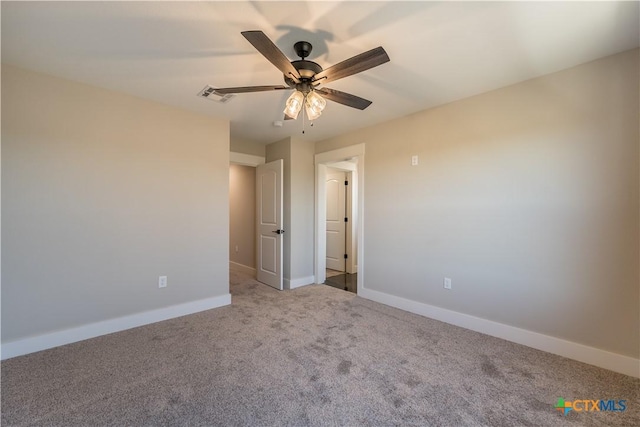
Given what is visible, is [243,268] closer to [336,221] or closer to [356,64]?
[336,221]

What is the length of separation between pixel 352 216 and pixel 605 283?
12.0ft

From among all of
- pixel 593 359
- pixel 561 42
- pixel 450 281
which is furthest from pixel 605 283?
pixel 561 42

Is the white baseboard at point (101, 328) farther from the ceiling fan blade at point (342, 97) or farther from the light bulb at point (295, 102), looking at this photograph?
the ceiling fan blade at point (342, 97)

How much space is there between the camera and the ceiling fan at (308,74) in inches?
59.4

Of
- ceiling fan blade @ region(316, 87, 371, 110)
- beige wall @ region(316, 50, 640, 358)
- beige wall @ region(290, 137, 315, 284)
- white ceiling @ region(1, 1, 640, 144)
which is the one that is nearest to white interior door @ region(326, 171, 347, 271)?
beige wall @ region(290, 137, 315, 284)

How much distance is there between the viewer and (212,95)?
2.71 m

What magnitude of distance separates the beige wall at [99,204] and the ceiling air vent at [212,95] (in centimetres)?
55

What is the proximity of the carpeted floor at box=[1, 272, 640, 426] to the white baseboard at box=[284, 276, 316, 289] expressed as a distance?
1366mm

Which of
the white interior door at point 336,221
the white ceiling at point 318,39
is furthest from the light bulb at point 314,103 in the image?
the white interior door at point 336,221

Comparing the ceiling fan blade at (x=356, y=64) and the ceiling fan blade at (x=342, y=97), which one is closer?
the ceiling fan blade at (x=356, y=64)

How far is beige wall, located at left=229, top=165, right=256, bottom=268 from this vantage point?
207 inches

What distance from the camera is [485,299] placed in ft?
8.77

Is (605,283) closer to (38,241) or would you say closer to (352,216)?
(352,216)

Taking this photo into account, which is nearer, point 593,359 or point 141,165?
point 593,359
